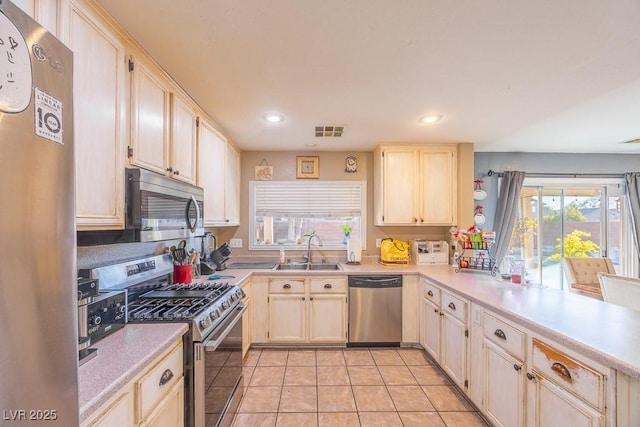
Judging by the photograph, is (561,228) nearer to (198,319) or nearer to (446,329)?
(446,329)

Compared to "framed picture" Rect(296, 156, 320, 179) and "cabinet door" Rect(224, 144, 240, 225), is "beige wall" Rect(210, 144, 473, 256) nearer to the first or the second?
"framed picture" Rect(296, 156, 320, 179)

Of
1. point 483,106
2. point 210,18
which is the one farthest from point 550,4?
point 210,18

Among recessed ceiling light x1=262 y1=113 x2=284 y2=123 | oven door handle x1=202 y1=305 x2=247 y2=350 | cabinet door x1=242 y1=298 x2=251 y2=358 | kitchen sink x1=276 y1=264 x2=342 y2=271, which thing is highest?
recessed ceiling light x1=262 y1=113 x2=284 y2=123

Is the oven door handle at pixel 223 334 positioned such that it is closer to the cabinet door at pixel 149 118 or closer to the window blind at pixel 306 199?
the cabinet door at pixel 149 118

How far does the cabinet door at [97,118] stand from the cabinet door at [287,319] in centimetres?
198

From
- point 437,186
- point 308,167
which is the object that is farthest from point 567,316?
point 308,167

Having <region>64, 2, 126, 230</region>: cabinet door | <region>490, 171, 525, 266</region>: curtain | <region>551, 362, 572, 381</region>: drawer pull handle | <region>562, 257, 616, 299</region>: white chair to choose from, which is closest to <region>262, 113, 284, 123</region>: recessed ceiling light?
<region>64, 2, 126, 230</region>: cabinet door

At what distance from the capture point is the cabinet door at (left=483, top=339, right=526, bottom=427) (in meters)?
1.57

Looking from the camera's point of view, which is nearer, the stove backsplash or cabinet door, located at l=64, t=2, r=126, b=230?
cabinet door, located at l=64, t=2, r=126, b=230

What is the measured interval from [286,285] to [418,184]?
6.36 ft

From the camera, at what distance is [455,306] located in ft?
7.62

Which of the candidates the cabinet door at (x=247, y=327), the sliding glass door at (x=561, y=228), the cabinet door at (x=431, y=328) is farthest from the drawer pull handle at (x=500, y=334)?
the sliding glass door at (x=561, y=228)

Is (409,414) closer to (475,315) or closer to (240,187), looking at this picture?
(475,315)

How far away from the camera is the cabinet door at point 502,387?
1.57 m
